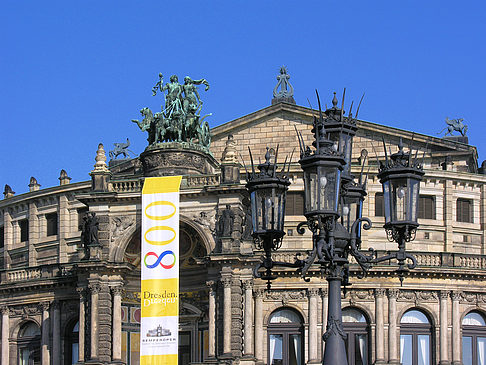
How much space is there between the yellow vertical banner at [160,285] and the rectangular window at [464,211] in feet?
63.9

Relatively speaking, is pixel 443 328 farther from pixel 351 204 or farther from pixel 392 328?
pixel 351 204

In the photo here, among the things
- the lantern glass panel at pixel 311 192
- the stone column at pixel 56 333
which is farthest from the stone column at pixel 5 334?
the lantern glass panel at pixel 311 192

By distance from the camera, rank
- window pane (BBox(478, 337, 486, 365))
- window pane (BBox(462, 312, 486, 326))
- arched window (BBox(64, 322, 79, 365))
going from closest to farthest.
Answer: window pane (BBox(478, 337, 486, 365)), window pane (BBox(462, 312, 486, 326)), arched window (BBox(64, 322, 79, 365))

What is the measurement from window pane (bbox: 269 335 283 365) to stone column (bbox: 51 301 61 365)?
45.4 feet

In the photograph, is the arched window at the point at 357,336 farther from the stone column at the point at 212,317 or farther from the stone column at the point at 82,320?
the stone column at the point at 82,320

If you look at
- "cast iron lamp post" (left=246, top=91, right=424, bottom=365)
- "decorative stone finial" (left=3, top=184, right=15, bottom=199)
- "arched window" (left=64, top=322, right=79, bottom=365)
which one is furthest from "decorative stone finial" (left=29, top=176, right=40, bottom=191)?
"cast iron lamp post" (left=246, top=91, right=424, bottom=365)

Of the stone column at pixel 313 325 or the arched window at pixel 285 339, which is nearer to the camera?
the stone column at pixel 313 325

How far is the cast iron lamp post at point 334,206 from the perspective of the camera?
29.8 meters

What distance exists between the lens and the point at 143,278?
220ft

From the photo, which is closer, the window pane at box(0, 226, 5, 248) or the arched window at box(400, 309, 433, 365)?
the arched window at box(400, 309, 433, 365)

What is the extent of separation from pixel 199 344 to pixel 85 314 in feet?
22.8

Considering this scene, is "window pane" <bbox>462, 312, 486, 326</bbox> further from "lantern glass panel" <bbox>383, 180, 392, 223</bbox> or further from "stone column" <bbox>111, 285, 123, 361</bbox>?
"lantern glass panel" <bbox>383, 180, 392, 223</bbox>

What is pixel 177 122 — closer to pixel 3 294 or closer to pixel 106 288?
pixel 106 288

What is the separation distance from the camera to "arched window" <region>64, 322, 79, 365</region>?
7456 cm
